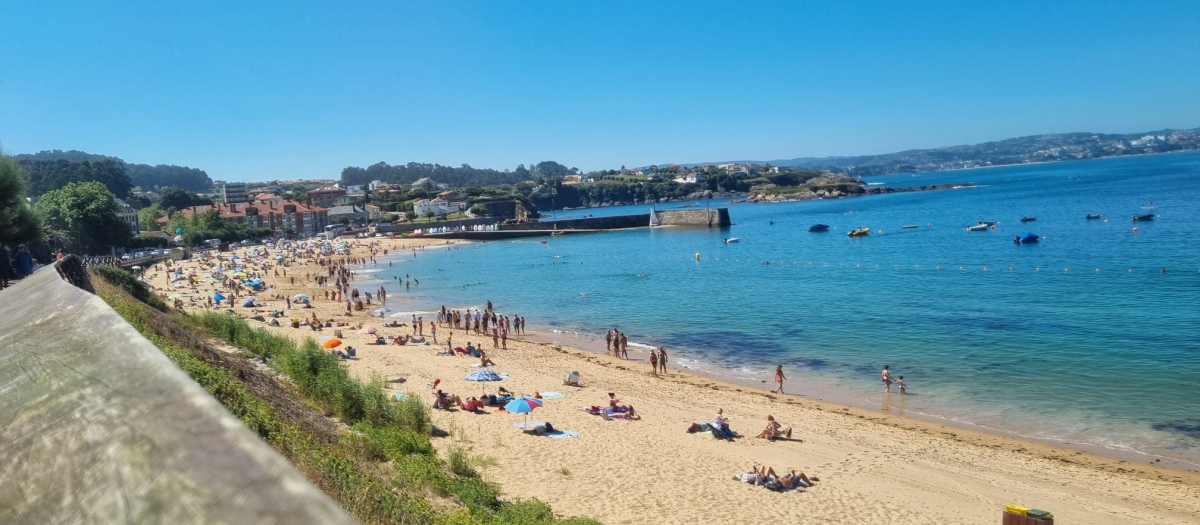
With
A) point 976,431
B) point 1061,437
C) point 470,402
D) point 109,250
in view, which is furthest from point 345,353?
point 109,250

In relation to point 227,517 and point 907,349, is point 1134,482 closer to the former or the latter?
point 907,349

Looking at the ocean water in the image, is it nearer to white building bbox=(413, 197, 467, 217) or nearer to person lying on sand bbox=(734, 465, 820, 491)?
person lying on sand bbox=(734, 465, 820, 491)

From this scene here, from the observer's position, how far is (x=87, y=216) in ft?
169

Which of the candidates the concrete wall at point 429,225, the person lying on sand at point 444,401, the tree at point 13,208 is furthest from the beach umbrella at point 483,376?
the concrete wall at point 429,225

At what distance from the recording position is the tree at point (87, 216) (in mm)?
50469

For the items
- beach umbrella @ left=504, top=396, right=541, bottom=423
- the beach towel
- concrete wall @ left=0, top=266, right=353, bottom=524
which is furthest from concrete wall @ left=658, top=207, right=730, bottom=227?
concrete wall @ left=0, top=266, right=353, bottom=524

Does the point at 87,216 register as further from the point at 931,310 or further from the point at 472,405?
the point at 931,310

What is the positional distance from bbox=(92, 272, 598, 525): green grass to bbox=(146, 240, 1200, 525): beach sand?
1.05 meters

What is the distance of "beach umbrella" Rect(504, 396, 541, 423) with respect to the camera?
15477 millimetres

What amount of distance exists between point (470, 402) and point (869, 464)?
7.93 m

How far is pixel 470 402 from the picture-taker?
51.0 ft

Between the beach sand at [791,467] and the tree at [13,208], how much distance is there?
11.1 metres

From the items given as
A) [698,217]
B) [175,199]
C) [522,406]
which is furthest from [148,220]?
[522,406]

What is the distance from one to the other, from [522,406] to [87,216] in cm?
4985
